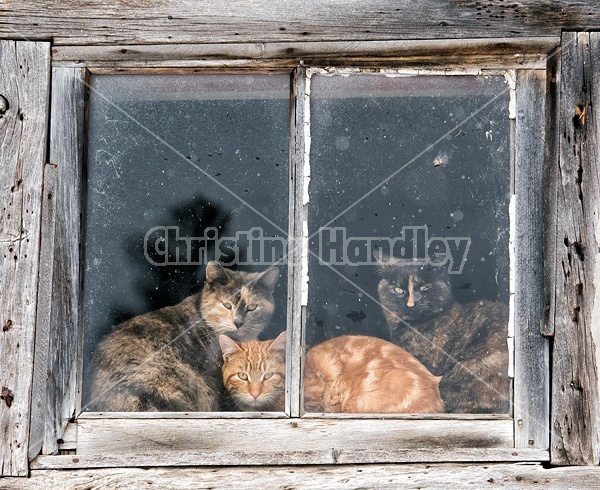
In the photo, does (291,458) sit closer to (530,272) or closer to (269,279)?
(269,279)

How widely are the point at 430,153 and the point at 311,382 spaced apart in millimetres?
918

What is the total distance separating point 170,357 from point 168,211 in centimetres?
52

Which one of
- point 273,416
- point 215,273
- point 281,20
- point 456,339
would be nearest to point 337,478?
point 273,416

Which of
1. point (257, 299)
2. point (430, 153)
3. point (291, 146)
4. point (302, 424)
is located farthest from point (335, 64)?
point (302, 424)

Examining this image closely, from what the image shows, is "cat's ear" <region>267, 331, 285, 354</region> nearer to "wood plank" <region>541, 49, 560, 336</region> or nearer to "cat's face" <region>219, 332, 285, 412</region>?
"cat's face" <region>219, 332, 285, 412</region>

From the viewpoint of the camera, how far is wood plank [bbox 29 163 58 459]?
2.29 meters

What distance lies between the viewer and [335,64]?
240cm

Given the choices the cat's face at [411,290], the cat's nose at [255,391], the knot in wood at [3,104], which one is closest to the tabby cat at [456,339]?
the cat's face at [411,290]

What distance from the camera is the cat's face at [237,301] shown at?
2.63 meters

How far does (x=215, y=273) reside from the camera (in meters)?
2.72

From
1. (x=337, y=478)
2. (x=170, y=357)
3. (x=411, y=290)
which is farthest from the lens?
(x=411, y=290)

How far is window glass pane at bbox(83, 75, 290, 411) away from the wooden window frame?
65mm

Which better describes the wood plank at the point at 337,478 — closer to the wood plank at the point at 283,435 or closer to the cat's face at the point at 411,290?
the wood plank at the point at 283,435

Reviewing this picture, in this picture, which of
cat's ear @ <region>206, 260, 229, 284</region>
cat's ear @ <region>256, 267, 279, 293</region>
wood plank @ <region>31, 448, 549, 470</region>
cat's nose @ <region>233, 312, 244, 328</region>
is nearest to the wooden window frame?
wood plank @ <region>31, 448, 549, 470</region>
